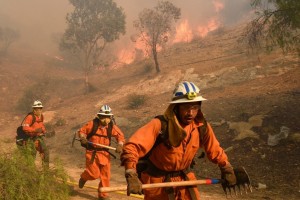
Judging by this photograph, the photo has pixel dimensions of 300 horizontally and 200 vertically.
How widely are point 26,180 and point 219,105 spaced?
438 inches

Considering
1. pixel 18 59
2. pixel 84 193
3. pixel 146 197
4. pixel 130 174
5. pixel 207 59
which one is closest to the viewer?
pixel 130 174

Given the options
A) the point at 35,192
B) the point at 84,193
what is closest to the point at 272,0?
the point at 84,193

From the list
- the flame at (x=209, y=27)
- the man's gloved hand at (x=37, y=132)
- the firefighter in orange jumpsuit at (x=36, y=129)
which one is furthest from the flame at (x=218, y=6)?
the man's gloved hand at (x=37, y=132)

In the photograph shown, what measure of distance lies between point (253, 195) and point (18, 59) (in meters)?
48.8

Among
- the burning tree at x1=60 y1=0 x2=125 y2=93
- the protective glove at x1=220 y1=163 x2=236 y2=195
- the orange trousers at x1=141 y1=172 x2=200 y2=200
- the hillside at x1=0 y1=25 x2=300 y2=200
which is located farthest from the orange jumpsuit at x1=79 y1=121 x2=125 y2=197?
the burning tree at x1=60 y1=0 x2=125 y2=93

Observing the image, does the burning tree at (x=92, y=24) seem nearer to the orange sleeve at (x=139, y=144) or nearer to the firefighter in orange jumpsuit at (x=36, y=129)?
the firefighter in orange jumpsuit at (x=36, y=129)

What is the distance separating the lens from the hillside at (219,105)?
8312 millimetres

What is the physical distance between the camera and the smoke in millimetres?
68562

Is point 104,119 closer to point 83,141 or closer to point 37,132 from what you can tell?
point 83,141

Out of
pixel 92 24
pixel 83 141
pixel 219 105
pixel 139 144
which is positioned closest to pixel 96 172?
pixel 83 141

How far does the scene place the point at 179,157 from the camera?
339 centimetres

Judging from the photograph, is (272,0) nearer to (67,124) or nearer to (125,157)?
(125,157)

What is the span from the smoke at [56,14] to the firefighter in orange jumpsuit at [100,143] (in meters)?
53.2

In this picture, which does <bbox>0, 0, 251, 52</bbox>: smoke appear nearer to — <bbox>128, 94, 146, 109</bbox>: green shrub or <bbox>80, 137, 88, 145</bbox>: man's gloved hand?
<bbox>128, 94, 146, 109</bbox>: green shrub
